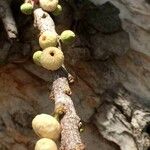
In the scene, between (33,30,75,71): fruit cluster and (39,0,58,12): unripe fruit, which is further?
(39,0,58,12): unripe fruit

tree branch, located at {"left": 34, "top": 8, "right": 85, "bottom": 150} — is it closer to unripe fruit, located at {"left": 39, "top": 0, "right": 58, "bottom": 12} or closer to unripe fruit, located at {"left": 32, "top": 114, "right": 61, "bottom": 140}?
unripe fruit, located at {"left": 32, "top": 114, "right": 61, "bottom": 140}

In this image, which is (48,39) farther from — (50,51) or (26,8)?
(26,8)

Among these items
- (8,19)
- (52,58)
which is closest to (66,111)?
(52,58)

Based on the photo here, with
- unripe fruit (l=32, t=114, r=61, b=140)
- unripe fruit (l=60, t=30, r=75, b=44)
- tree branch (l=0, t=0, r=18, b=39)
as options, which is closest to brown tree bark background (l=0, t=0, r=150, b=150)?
tree branch (l=0, t=0, r=18, b=39)

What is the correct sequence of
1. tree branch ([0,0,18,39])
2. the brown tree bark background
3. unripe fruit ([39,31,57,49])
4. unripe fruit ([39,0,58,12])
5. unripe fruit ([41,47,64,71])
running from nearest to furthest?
1. unripe fruit ([41,47,64,71])
2. unripe fruit ([39,31,57,49])
3. unripe fruit ([39,0,58,12])
4. tree branch ([0,0,18,39])
5. the brown tree bark background

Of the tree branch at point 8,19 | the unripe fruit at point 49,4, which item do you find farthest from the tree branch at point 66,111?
Result: the tree branch at point 8,19

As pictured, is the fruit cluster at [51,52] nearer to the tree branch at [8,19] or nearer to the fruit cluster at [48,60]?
the fruit cluster at [48,60]

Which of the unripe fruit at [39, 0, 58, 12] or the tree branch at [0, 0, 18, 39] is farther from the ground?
the unripe fruit at [39, 0, 58, 12]

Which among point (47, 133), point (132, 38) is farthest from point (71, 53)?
point (47, 133)
